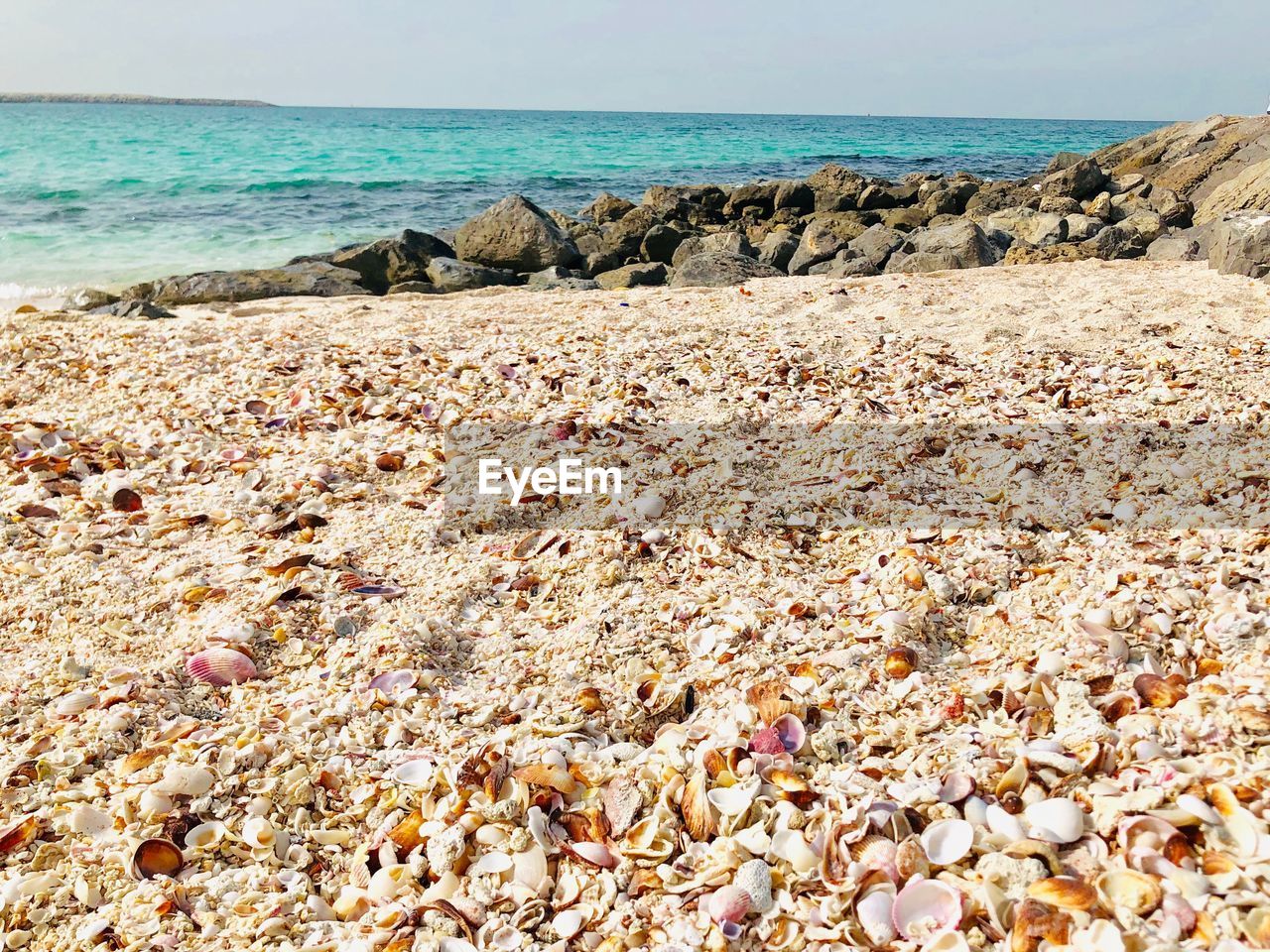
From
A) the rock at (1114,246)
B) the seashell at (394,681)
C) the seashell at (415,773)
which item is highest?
the rock at (1114,246)

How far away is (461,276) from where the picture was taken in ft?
32.6

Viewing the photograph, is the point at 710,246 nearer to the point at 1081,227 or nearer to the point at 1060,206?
the point at 1081,227

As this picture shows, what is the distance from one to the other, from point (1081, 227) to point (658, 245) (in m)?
5.91

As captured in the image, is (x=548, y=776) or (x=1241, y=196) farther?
(x=1241, y=196)

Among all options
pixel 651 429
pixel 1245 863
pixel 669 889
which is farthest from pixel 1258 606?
pixel 651 429

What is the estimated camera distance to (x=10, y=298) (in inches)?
377

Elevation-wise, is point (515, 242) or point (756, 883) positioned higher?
point (515, 242)

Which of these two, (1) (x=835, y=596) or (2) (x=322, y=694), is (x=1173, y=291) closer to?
(1) (x=835, y=596)

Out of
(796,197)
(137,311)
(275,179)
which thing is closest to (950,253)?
(137,311)

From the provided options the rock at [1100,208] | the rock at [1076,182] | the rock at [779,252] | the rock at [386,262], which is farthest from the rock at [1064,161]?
the rock at [386,262]

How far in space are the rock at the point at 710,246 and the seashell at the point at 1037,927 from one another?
9.99 meters

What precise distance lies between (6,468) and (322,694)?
2435 mm

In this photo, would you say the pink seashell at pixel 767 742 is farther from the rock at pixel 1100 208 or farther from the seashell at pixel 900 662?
the rock at pixel 1100 208

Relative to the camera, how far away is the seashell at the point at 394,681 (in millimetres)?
2288
